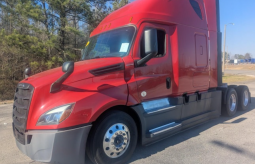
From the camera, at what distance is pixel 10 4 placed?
1420 cm

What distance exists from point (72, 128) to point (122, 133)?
92 centimetres

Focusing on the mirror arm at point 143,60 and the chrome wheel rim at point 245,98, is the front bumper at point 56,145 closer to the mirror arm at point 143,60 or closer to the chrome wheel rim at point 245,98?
the mirror arm at point 143,60

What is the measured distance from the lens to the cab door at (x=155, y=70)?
3.70 m

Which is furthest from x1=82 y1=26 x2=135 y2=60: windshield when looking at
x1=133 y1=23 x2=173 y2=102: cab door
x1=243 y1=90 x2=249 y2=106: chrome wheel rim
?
x1=243 y1=90 x2=249 y2=106: chrome wheel rim

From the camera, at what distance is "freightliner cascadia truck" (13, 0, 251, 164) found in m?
2.83

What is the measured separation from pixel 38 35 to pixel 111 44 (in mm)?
10581

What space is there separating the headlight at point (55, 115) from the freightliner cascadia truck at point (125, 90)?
13 mm

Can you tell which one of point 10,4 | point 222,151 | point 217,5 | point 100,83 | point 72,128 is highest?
point 10,4

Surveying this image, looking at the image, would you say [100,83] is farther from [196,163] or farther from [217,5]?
[217,5]

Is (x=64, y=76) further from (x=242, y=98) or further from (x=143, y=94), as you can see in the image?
(x=242, y=98)

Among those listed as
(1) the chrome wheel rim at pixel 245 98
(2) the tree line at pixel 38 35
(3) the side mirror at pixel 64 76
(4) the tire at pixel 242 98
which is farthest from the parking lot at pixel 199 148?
(2) the tree line at pixel 38 35

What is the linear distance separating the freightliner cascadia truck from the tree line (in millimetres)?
9234

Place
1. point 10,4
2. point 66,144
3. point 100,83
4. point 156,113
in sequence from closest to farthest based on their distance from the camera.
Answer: point 66,144
point 100,83
point 156,113
point 10,4

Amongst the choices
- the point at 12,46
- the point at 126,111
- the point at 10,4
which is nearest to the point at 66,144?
the point at 126,111
